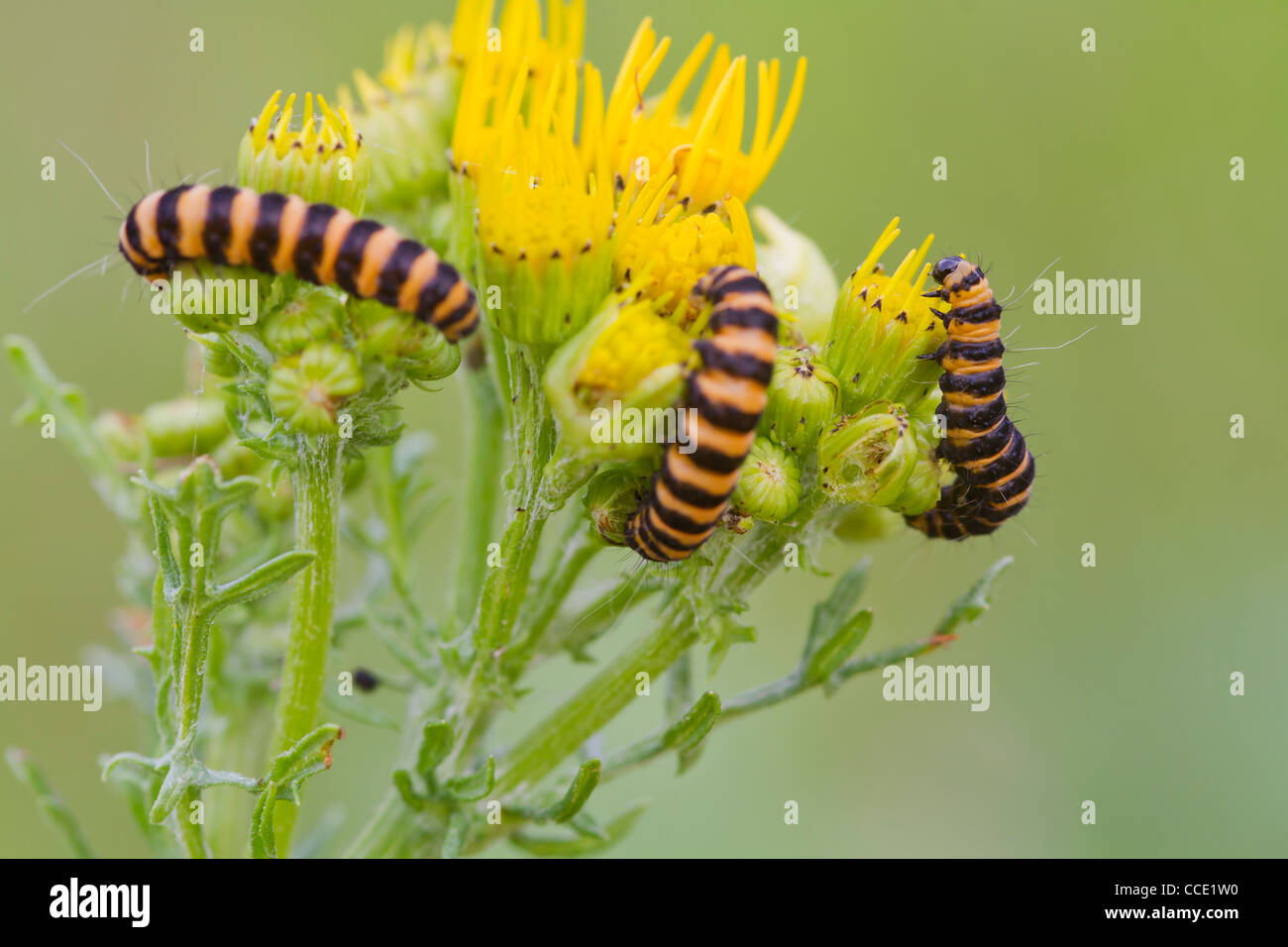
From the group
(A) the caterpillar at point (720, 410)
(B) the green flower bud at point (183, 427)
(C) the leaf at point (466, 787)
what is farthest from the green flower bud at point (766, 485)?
(B) the green flower bud at point (183, 427)

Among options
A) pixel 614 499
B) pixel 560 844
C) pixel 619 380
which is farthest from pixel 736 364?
pixel 560 844

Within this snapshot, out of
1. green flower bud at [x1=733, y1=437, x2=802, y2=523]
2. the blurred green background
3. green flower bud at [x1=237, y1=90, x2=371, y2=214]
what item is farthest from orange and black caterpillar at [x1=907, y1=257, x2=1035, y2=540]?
the blurred green background

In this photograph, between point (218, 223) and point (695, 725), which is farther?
point (695, 725)

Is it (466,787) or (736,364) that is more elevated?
(736,364)

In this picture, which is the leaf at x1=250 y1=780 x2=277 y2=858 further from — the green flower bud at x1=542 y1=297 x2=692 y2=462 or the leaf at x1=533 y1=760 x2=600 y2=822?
the green flower bud at x1=542 y1=297 x2=692 y2=462

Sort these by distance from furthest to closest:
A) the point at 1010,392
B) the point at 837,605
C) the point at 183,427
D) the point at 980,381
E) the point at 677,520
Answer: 1. the point at 1010,392
2. the point at 183,427
3. the point at 837,605
4. the point at 980,381
5. the point at 677,520

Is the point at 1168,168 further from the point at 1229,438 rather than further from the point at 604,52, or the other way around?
the point at 604,52

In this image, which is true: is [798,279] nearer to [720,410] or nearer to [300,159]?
[720,410]
